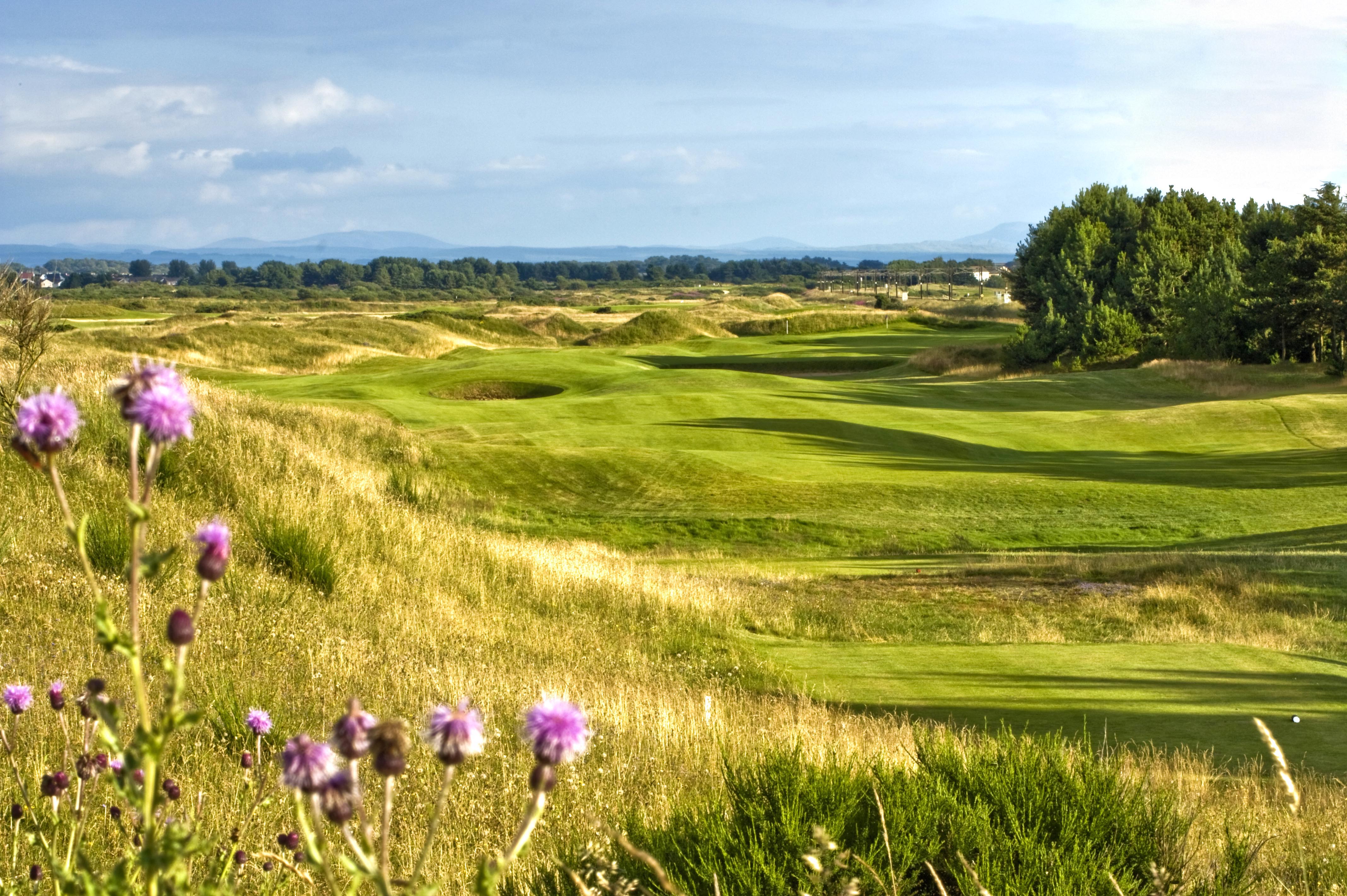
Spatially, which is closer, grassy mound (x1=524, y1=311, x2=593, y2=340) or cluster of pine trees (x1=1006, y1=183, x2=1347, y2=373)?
cluster of pine trees (x1=1006, y1=183, x2=1347, y2=373)

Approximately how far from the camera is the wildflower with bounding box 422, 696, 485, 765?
4.83ft

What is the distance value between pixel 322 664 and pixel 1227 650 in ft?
27.1

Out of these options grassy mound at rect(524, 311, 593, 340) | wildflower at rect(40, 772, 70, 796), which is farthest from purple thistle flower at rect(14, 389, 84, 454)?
grassy mound at rect(524, 311, 593, 340)

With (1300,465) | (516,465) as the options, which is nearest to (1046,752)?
(516,465)

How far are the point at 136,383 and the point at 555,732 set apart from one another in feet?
2.22

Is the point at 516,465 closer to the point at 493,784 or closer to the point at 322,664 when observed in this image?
the point at 322,664

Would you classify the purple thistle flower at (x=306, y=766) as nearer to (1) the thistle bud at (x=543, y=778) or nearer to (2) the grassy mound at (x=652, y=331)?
(1) the thistle bud at (x=543, y=778)

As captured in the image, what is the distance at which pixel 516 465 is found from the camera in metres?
26.8

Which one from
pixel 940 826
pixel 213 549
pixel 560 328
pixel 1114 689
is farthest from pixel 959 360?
pixel 213 549

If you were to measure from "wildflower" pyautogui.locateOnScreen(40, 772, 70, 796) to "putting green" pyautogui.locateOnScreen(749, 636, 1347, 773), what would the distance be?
638 cm

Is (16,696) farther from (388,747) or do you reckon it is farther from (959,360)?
(959,360)

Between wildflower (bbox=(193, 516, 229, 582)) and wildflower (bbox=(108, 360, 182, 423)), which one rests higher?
wildflower (bbox=(108, 360, 182, 423))

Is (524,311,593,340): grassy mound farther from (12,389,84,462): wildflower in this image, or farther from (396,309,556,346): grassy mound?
(12,389,84,462): wildflower

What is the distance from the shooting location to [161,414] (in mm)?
1393
